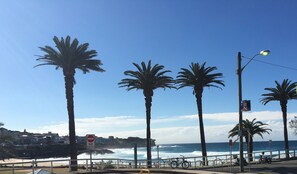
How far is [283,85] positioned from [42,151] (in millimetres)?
139556

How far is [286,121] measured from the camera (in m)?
54.7

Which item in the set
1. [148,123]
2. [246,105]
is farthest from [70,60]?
[246,105]

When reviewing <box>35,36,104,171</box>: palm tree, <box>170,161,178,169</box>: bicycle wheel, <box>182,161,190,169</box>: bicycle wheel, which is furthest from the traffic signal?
<box>35,36,104,171</box>: palm tree

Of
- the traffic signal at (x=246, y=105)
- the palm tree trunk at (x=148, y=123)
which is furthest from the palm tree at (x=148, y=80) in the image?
the traffic signal at (x=246, y=105)

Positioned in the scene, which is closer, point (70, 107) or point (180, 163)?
point (180, 163)

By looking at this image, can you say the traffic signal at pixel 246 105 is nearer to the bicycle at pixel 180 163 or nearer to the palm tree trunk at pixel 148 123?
the bicycle at pixel 180 163

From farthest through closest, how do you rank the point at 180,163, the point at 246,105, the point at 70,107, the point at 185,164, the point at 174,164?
the point at 70,107
the point at 174,164
the point at 185,164
the point at 180,163
the point at 246,105

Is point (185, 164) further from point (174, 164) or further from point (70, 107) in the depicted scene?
point (70, 107)

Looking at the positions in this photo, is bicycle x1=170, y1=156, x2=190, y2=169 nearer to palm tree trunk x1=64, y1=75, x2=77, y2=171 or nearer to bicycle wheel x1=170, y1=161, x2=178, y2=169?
bicycle wheel x1=170, y1=161, x2=178, y2=169

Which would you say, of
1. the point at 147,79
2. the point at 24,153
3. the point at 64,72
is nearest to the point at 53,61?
the point at 64,72

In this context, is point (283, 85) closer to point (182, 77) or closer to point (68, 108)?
point (182, 77)

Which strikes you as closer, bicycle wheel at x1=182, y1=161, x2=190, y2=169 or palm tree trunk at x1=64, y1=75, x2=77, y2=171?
bicycle wheel at x1=182, y1=161, x2=190, y2=169

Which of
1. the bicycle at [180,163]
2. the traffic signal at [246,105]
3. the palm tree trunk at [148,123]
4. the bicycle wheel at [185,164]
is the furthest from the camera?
the palm tree trunk at [148,123]

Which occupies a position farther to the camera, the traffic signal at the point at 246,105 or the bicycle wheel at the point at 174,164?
the bicycle wheel at the point at 174,164
